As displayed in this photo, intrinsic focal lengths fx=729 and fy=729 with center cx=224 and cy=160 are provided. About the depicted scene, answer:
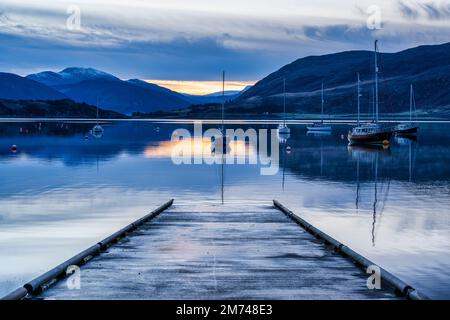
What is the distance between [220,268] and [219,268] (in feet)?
0.07

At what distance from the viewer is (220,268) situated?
1491cm

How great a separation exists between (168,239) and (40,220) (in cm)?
1120

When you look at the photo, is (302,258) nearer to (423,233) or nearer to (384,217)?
(423,233)

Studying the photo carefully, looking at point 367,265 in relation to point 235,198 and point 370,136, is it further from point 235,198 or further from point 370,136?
point 370,136

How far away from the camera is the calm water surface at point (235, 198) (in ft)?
71.3

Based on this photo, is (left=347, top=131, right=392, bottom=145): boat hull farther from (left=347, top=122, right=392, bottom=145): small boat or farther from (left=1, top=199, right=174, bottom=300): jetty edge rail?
(left=1, top=199, right=174, bottom=300): jetty edge rail

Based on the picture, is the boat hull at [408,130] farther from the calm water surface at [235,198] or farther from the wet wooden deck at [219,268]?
the wet wooden deck at [219,268]

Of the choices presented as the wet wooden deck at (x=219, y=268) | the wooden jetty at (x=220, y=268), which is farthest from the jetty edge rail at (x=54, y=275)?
the wet wooden deck at (x=219, y=268)

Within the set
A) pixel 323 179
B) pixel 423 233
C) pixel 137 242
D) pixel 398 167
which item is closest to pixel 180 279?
pixel 137 242

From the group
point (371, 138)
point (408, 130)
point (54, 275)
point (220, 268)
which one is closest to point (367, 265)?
point (220, 268)

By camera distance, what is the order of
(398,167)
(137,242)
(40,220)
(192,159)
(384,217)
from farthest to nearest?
(192,159)
(398,167)
(384,217)
(40,220)
(137,242)

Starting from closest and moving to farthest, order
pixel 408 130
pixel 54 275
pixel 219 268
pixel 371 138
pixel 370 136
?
1. pixel 54 275
2. pixel 219 268
3. pixel 370 136
4. pixel 371 138
5. pixel 408 130

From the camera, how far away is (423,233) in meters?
26.0

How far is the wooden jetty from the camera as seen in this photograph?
12.7 metres
